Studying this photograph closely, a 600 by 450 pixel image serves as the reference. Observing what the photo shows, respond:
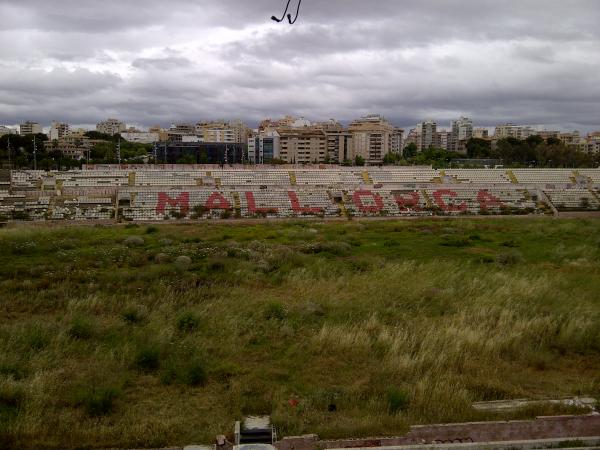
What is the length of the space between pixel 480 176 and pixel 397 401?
1783 inches

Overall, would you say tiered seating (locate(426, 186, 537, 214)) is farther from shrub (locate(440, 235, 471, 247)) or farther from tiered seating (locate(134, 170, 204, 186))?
tiered seating (locate(134, 170, 204, 186))

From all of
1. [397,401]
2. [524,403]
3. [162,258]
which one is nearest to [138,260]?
[162,258]

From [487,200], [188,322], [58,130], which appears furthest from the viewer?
[58,130]

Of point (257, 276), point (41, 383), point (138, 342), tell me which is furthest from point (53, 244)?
point (41, 383)

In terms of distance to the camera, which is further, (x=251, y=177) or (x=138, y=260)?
(x=251, y=177)

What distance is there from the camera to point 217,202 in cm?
3997

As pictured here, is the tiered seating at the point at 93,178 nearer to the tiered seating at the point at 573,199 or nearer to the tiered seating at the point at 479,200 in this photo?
the tiered seating at the point at 479,200

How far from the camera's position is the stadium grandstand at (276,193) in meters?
37.7

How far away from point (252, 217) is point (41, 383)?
97.0 feet

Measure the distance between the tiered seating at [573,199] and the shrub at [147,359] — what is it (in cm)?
3969

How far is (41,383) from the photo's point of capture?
8.65 metres

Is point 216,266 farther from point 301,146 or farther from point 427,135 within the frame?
point 427,135

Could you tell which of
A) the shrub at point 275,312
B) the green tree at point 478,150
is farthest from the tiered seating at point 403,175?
the green tree at point 478,150

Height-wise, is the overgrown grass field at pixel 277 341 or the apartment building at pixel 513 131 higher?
the apartment building at pixel 513 131
